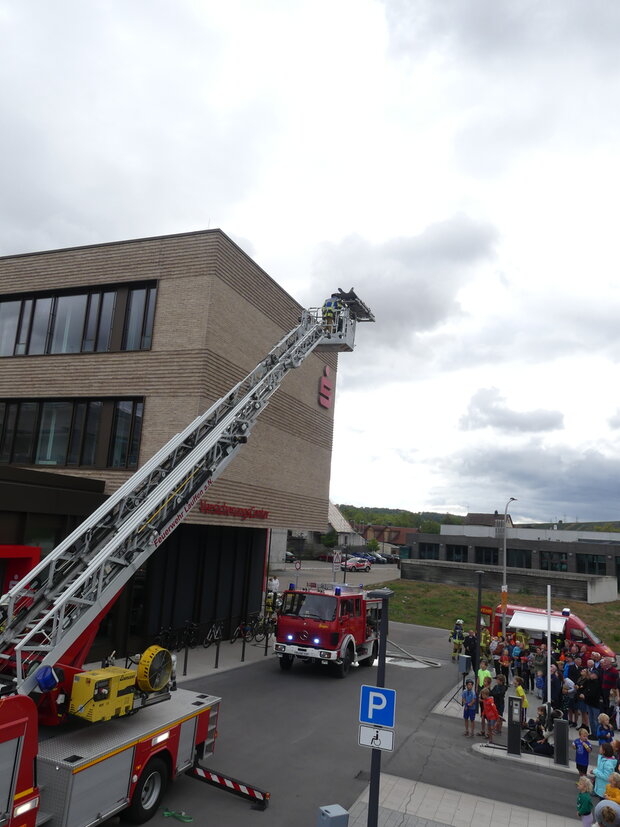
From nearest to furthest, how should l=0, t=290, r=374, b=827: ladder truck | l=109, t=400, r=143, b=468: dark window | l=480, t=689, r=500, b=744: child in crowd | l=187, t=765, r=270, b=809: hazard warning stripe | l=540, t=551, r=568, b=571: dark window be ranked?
l=0, t=290, r=374, b=827: ladder truck
l=187, t=765, r=270, b=809: hazard warning stripe
l=480, t=689, r=500, b=744: child in crowd
l=109, t=400, r=143, b=468: dark window
l=540, t=551, r=568, b=571: dark window

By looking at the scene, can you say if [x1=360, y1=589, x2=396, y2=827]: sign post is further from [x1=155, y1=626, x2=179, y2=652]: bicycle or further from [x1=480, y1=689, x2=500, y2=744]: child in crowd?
[x1=155, y1=626, x2=179, y2=652]: bicycle

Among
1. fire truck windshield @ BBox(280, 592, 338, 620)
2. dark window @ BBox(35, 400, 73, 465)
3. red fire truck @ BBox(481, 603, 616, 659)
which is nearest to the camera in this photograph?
fire truck windshield @ BBox(280, 592, 338, 620)

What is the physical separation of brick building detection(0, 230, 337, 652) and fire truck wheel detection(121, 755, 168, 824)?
10209 millimetres

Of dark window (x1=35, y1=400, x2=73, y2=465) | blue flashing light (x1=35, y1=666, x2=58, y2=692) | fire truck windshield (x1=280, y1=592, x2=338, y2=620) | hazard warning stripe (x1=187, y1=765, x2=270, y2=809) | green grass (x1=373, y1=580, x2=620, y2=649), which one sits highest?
dark window (x1=35, y1=400, x2=73, y2=465)

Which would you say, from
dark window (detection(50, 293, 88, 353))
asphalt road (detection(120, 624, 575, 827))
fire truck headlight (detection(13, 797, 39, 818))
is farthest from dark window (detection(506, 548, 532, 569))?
fire truck headlight (detection(13, 797, 39, 818))

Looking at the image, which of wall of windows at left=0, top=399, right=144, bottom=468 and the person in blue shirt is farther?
wall of windows at left=0, top=399, right=144, bottom=468

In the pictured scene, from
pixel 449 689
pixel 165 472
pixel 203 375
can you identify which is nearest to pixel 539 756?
pixel 449 689

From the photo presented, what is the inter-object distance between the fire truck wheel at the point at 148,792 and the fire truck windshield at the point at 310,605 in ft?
31.5

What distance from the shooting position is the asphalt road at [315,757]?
30.6ft

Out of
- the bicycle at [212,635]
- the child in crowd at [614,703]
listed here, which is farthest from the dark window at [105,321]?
the child in crowd at [614,703]

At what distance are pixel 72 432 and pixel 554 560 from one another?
164ft

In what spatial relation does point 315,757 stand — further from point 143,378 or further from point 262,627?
point 143,378

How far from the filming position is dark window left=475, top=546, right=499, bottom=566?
59875 mm

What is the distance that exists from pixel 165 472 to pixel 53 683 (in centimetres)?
607
